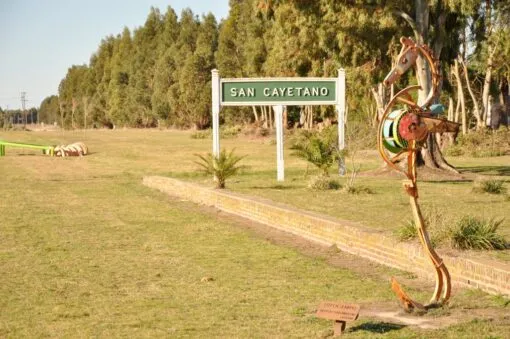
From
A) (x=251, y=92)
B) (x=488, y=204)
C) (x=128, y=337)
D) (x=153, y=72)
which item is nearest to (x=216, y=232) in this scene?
(x=488, y=204)

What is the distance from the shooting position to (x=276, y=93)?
23.6m

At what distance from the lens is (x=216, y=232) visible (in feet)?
47.9

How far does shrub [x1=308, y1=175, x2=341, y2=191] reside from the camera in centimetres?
1958

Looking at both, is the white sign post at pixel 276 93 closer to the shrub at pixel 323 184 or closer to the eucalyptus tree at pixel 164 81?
the shrub at pixel 323 184

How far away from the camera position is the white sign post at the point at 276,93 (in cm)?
2347

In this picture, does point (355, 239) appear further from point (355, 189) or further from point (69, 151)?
point (69, 151)

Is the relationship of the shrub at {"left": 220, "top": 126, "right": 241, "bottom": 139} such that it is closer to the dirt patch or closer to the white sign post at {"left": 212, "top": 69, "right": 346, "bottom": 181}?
the white sign post at {"left": 212, "top": 69, "right": 346, "bottom": 181}

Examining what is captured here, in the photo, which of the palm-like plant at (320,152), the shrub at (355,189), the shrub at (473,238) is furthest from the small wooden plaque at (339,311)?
the palm-like plant at (320,152)

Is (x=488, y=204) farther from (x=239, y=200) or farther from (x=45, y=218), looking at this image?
(x=45, y=218)

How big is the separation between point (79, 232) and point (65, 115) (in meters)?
138

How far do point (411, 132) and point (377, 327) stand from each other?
1741 millimetres

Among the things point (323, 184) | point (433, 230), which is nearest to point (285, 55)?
point (323, 184)

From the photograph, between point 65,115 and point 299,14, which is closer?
point 299,14

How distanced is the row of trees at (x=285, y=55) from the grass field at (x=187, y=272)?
222 inches
